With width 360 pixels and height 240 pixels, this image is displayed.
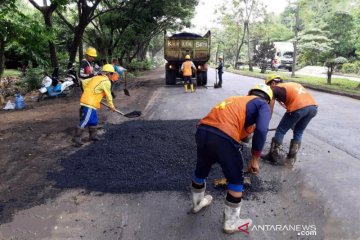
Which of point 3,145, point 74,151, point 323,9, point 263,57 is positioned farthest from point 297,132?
point 323,9

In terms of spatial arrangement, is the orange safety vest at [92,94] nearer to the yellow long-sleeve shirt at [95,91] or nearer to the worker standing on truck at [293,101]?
the yellow long-sleeve shirt at [95,91]

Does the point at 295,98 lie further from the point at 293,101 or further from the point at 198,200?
the point at 198,200

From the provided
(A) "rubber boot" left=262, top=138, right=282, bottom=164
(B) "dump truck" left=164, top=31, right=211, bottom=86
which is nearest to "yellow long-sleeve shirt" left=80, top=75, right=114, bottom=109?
(A) "rubber boot" left=262, top=138, right=282, bottom=164

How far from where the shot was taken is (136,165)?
4.90 meters

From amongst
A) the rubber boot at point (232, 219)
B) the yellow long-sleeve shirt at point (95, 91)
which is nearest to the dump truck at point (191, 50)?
the yellow long-sleeve shirt at point (95, 91)

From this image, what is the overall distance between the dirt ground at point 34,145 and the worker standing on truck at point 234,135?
2.20 meters

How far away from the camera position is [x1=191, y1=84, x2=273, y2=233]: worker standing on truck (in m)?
3.07

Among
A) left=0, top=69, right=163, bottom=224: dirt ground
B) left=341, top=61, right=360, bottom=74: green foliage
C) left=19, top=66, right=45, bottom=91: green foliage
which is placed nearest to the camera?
left=0, top=69, right=163, bottom=224: dirt ground

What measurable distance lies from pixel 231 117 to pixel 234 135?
17cm

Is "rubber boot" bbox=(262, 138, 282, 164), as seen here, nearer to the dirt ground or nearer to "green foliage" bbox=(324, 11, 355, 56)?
the dirt ground

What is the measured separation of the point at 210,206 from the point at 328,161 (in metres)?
2.55

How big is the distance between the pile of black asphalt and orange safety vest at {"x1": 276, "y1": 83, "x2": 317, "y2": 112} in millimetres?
1043

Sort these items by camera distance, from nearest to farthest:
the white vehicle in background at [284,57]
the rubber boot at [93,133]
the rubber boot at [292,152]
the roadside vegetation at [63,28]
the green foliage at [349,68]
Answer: the rubber boot at [292,152]
the rubber boot at [93,133]
the roadside vegetation at [63,28]
the green foliage at [349,68]
the white vehicle in background at [284,57]

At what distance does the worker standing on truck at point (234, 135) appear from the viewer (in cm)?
307
